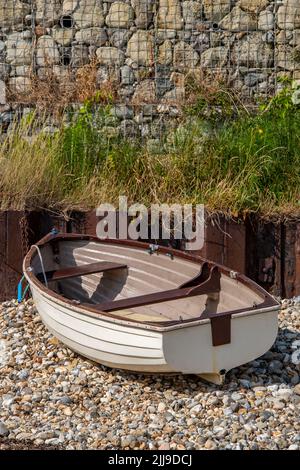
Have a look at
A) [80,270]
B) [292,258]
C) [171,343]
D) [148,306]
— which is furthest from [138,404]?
[292,258]

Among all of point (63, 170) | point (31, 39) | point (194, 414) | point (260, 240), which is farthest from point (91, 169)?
point (194, 414)

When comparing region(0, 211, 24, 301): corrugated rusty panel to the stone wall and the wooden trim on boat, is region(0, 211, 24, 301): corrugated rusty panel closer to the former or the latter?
the wooden trim on boat

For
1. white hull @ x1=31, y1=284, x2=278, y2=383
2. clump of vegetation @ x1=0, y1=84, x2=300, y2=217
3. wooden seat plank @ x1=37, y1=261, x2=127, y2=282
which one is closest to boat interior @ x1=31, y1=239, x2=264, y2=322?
wooden seat plank @ x1=37, y1=261, x2=127, y2=282

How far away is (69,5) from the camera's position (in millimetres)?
11312

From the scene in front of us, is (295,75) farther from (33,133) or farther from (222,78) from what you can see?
(33,133)

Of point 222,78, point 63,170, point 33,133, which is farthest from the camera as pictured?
point 222,78

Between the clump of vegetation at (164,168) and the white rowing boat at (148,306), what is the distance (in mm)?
884

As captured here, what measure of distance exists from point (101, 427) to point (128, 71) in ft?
19.6

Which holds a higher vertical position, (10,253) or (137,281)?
(10,253)

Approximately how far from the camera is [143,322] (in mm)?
6383

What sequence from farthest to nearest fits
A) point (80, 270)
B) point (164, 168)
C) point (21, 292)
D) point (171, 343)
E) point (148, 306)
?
1. point (164, 168)
2. point (21, 292)
3. point (80, 270)
4. point (148, 306)
5. point (171, 343)

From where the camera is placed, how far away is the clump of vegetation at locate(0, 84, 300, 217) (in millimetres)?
8898

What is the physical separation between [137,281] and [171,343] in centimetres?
174

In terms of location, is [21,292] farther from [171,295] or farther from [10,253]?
[171,295]
